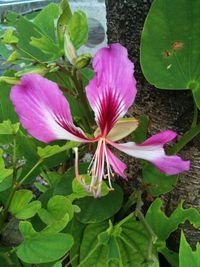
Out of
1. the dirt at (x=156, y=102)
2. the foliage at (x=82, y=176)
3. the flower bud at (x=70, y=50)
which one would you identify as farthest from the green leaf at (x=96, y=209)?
the flower bud at (x=70, y=50)

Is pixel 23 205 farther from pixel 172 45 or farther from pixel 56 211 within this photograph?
pixel 172 45

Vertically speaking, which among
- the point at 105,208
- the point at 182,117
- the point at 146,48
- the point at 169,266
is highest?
the point at 146,48

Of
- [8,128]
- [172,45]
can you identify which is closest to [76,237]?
[8,128]

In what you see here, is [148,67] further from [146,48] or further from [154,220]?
[154,220]

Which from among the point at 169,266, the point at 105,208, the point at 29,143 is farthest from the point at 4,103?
the point at 169,266


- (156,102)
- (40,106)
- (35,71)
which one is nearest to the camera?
(40,106)

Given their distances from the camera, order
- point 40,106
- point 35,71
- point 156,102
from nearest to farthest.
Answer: point 40,106, point 35,71, point 156,102

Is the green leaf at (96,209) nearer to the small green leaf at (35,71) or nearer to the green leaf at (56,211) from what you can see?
the green leaf at (56,211)
